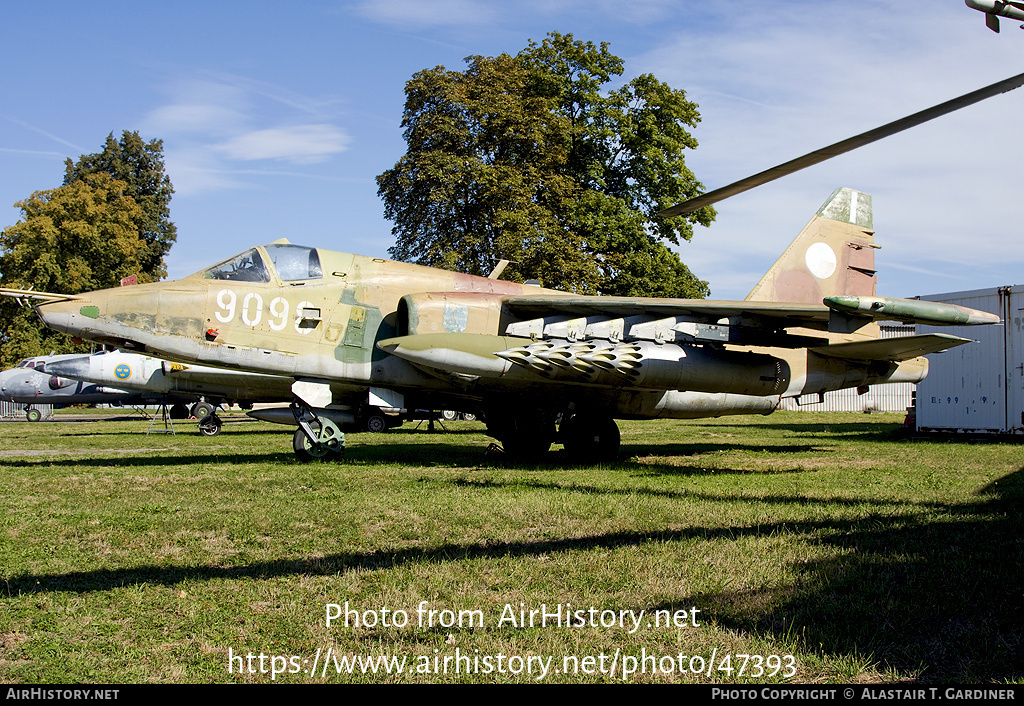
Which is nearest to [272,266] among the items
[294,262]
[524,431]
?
[294,262]

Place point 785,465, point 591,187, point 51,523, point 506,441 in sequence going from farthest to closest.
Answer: point 591,187 < point 506,441 < point 785,465 < point 51,523

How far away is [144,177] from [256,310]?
53146 millimetres

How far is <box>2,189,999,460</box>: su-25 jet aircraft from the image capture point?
34.7 ft

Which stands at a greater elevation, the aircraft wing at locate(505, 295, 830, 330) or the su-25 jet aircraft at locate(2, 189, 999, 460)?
the aircraft wing at locate(505, 295, 830, 330)

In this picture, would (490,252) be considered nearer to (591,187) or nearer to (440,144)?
(440,144)

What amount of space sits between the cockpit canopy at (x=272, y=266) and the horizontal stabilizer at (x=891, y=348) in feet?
27.0

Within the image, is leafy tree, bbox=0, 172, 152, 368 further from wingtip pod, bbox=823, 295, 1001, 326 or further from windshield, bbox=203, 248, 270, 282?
wingtip pod, bbox=823, 295, 1001, 326

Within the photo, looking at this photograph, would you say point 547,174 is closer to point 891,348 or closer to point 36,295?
Result: point 891,348

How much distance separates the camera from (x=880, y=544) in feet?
20.0

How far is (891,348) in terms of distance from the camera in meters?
12.1

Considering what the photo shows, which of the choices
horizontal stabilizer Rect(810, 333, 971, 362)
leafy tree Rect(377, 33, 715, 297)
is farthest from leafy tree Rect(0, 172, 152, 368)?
horizontal stabilizer Rect(810, 333, 971, 362)

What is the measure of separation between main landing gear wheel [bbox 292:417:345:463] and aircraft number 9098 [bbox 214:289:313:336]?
1.72m
